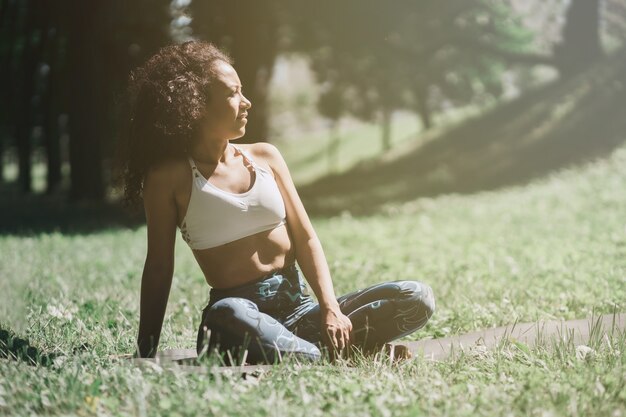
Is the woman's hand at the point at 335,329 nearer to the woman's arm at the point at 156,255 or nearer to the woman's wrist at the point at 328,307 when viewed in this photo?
the woman's wrist at the point at 328,307

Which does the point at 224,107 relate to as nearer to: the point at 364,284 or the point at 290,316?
the point at 290,316

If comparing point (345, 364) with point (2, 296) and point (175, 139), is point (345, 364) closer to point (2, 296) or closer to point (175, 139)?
point (175, 139)

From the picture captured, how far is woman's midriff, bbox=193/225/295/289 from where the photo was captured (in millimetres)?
4312

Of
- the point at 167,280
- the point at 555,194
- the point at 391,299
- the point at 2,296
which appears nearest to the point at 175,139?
the point at 167,280

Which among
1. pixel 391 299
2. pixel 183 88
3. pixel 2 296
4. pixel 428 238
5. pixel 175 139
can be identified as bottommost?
pixel 428 238

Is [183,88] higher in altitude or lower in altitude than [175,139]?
higher

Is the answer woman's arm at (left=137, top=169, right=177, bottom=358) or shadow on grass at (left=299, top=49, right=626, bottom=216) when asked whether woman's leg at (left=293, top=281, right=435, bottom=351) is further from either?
shadow on grass at (left=299, top=49, right=626, bottom=216)

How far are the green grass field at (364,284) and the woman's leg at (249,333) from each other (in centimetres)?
21

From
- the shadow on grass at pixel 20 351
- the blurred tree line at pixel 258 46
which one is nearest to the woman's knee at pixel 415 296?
the shadow on grass at pixel 20 351

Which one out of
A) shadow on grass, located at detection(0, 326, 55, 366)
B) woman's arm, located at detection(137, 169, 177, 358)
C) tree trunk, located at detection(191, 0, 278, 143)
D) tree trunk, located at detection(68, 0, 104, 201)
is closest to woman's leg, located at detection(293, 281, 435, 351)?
woman's arm, located at detection(137, 169, 177, 358)

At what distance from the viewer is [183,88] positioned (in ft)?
13.9

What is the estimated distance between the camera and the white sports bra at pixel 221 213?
13.9ft

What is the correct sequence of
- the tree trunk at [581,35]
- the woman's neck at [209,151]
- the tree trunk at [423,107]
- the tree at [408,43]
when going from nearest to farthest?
the woman's neck at [209,151]
the tree at [408,43]
the tree trunk at [581,35]
the tree trunk at [423,107]

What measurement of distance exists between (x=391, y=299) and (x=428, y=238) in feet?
26.1
